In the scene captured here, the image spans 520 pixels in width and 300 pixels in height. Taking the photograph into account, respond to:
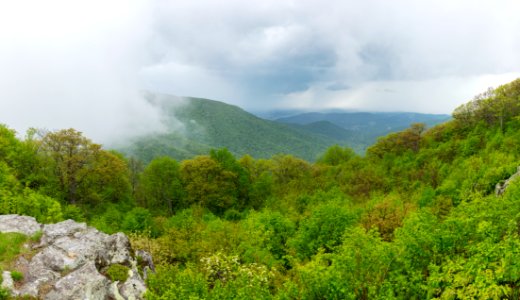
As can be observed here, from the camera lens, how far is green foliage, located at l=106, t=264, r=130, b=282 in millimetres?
23188

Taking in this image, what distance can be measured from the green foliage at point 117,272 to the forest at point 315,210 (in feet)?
6.60

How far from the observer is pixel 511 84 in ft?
289

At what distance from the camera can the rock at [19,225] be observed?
28.1 metres

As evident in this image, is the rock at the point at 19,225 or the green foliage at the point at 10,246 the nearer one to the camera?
the green foliage at the point at 10,246

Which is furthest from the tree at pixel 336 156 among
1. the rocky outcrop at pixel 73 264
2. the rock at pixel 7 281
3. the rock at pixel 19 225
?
the rock at pixel 7 281

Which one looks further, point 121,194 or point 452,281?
point 121,194

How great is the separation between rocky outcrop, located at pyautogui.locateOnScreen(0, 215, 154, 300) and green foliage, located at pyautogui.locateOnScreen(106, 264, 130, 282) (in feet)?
0.89

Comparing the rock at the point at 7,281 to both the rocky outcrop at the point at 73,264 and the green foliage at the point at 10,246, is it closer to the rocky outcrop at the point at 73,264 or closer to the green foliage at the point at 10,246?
the rocky outcrop at the point at 73,264

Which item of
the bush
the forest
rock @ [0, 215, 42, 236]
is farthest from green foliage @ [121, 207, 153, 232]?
the bush

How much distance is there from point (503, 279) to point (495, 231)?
3.39 meters

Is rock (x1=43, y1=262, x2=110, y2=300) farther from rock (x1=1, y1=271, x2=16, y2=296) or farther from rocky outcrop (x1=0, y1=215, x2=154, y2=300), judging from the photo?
rock (x1=1, y1=271, x2=16, y2=296)

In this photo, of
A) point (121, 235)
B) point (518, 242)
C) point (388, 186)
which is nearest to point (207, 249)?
point (121, 235)

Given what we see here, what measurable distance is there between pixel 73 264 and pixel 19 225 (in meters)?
9.32

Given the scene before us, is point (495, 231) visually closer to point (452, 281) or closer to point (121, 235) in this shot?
point (452, 281)
